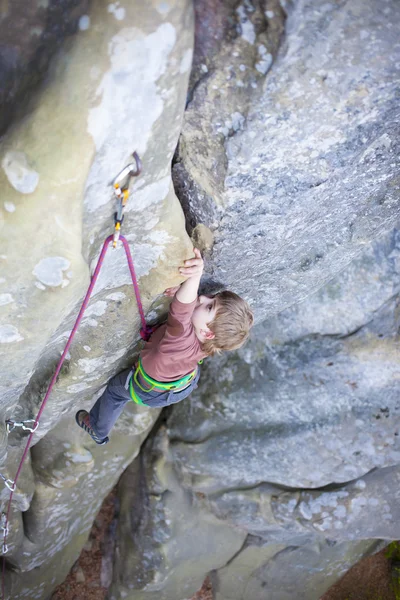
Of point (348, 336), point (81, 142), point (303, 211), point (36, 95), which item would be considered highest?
point (36, 95)

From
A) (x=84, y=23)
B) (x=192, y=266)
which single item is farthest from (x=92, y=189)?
(x=192, y=266)

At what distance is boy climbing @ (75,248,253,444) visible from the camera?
82.8 inches

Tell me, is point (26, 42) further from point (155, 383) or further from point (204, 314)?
point (155, 383)

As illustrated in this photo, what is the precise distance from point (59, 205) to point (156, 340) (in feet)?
3.39

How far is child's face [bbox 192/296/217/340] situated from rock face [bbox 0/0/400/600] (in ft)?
0.54

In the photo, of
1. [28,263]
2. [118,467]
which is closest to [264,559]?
[118,467]

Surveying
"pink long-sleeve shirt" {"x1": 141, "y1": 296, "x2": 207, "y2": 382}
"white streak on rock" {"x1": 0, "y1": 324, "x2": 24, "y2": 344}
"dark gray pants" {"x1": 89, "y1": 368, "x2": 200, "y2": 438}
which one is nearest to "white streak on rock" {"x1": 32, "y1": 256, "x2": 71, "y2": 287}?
"white streak on rock" {"x1": 0, "y1": 324, "x2": 24, "y2": 344}

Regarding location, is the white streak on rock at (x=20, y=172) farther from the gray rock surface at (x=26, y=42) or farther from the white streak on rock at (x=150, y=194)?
the white streak on rock at (x=150, y=194)

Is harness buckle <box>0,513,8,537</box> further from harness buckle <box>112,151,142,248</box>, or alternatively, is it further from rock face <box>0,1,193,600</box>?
harness buckle <box>112,151,142,248</box>

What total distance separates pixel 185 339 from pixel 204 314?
0.47 feet

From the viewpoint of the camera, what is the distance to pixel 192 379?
2.60 meters

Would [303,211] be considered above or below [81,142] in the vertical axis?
below

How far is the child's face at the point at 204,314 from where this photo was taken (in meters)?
2.25

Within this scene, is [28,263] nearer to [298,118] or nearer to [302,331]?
[298,118]
